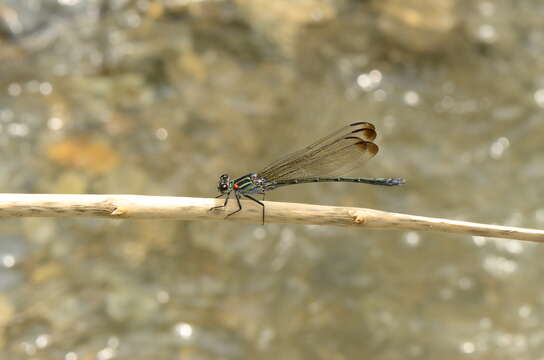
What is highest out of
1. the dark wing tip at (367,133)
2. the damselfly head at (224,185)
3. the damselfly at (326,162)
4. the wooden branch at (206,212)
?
the dark wing tip at (367,133)

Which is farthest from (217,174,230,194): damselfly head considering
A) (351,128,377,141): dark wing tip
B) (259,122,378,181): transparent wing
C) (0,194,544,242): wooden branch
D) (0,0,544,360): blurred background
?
(0,0,544,360): blurred background

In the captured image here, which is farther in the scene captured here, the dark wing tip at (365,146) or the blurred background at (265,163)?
the blurred background at (265,163)

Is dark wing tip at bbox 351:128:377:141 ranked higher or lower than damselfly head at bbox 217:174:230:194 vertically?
higher

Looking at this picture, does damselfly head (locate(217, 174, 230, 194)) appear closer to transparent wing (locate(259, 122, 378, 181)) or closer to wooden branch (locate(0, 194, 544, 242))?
transparent wing (locate(259, 122, 378, 181))

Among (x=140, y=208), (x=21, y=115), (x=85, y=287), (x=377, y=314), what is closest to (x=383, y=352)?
(x=377, y=314)

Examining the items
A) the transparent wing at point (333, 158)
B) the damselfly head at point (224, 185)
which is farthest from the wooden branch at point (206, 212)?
the transparent wing at point (333, 158)

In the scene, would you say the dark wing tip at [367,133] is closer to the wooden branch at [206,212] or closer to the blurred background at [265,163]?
the wooden branch at [206,212]
